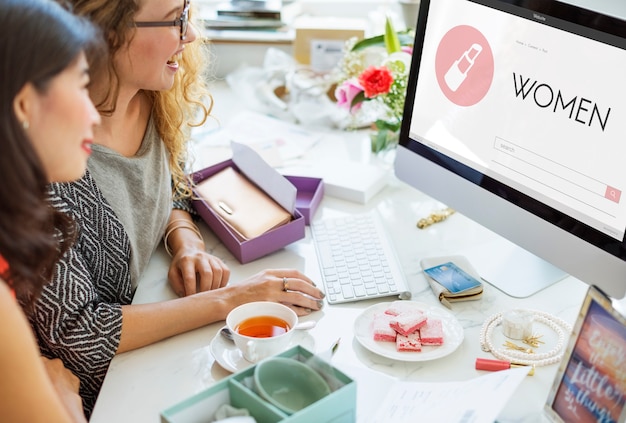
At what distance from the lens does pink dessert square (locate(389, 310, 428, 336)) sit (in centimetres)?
125

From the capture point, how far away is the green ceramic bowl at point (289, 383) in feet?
3.28

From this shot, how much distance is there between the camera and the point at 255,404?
964mm

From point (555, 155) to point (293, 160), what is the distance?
797 mm

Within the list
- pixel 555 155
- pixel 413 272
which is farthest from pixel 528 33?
pixel 413 272

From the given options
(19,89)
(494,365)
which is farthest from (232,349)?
(19,89)

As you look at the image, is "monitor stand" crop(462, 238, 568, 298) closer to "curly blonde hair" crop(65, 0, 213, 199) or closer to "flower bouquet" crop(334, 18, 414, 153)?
"flower bouquet" crop(334, 18, 414, 153)

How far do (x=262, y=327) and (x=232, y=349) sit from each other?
58 millimetres

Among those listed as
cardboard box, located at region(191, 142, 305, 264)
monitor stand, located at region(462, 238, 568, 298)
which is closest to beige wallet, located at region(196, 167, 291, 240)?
cardboard box, located at region(191, 142, 305, 264)

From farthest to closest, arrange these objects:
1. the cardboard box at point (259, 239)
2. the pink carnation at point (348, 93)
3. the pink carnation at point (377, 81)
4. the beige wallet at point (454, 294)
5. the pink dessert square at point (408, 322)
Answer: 1. the pink carnation at point (348, 93)
2. the pink carnation at point (377, 81)
3. the cardboard box at point (259, 239)
4. the beige wallet at point (454, 294)
5. the pink dessert square at point (408, 322)

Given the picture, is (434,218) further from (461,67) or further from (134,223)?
(134,223)

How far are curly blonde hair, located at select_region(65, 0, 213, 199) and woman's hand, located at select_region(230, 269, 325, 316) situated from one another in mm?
352

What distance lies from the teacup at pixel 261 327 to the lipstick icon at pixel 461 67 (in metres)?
0.52

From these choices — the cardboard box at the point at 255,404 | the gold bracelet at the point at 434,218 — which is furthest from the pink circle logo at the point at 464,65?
the cardboard box at the point at 255,404

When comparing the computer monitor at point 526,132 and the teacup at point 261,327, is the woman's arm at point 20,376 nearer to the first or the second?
the teacup at point 261,327
